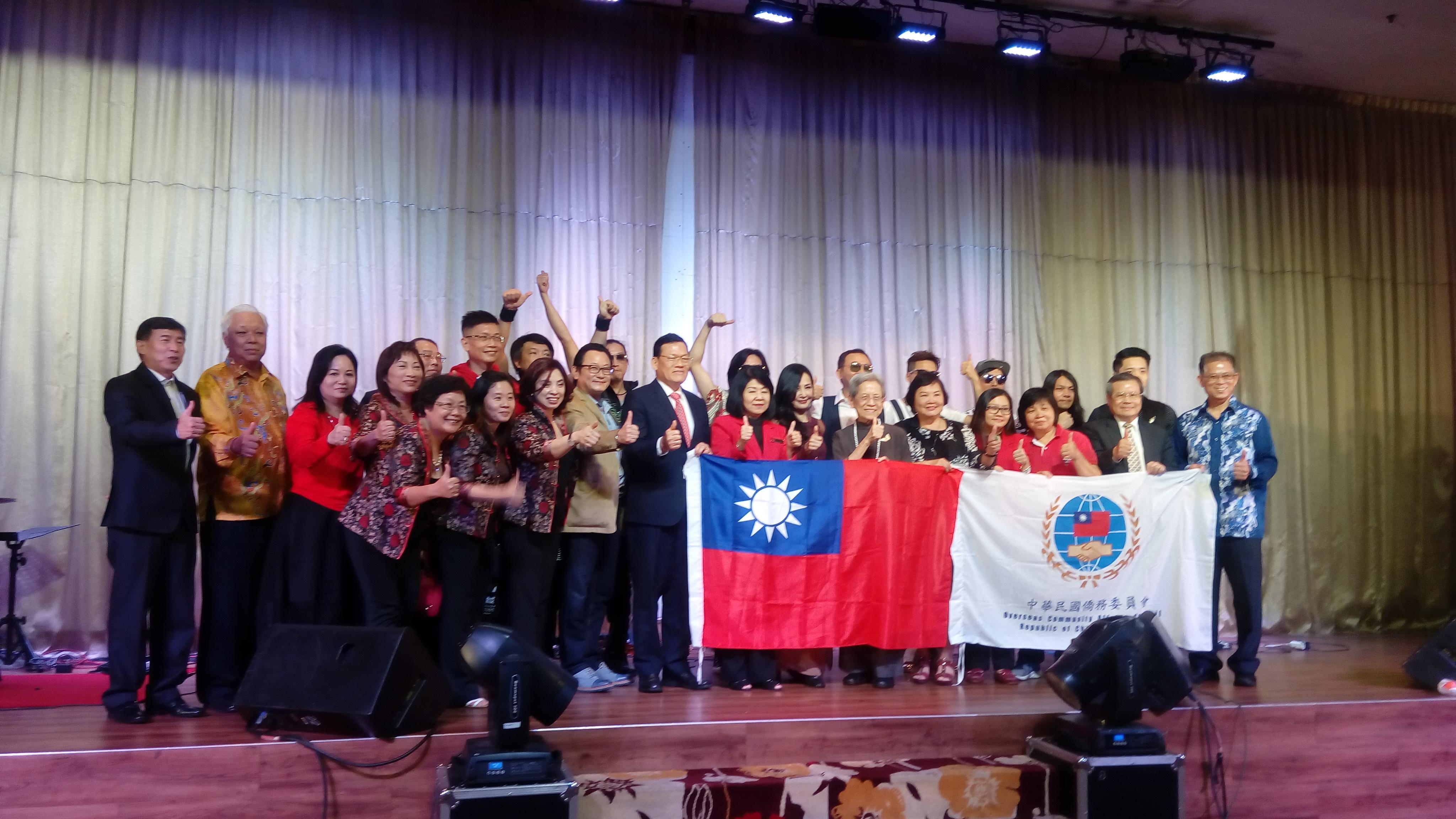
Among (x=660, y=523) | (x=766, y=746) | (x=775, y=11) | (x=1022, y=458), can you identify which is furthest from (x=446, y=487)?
(x=775, y=11)

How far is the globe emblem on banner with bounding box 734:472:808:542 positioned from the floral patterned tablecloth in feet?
3.49

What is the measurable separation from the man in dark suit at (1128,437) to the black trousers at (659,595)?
2.06m

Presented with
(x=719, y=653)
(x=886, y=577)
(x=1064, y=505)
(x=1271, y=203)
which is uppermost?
(x=1271, y=203)

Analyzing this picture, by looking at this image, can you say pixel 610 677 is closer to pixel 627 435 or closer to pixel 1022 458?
pixel 627 435

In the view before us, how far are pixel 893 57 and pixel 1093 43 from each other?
1.34 m

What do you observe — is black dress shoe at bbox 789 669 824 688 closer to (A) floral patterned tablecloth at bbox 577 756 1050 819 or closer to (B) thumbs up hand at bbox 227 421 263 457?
(A) floral patterned tablecloth at bbox 577 756 1050 819

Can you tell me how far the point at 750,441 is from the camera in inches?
186

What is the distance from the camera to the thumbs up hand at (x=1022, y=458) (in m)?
4.99

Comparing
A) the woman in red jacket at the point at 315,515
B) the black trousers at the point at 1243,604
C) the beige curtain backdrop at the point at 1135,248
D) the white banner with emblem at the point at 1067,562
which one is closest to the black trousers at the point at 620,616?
the woman in red jacket at the point at 315,515

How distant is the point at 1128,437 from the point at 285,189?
4.66m

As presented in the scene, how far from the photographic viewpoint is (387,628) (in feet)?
12.1

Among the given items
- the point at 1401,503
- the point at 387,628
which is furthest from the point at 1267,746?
the point at 1401,503

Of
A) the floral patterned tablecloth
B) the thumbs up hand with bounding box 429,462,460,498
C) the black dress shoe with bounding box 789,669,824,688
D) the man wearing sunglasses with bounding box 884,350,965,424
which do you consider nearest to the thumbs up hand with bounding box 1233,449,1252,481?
the man wearing sunglasses with bounding box 884,350,965,424

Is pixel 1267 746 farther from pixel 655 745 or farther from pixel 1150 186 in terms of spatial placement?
pixel 1150 186
